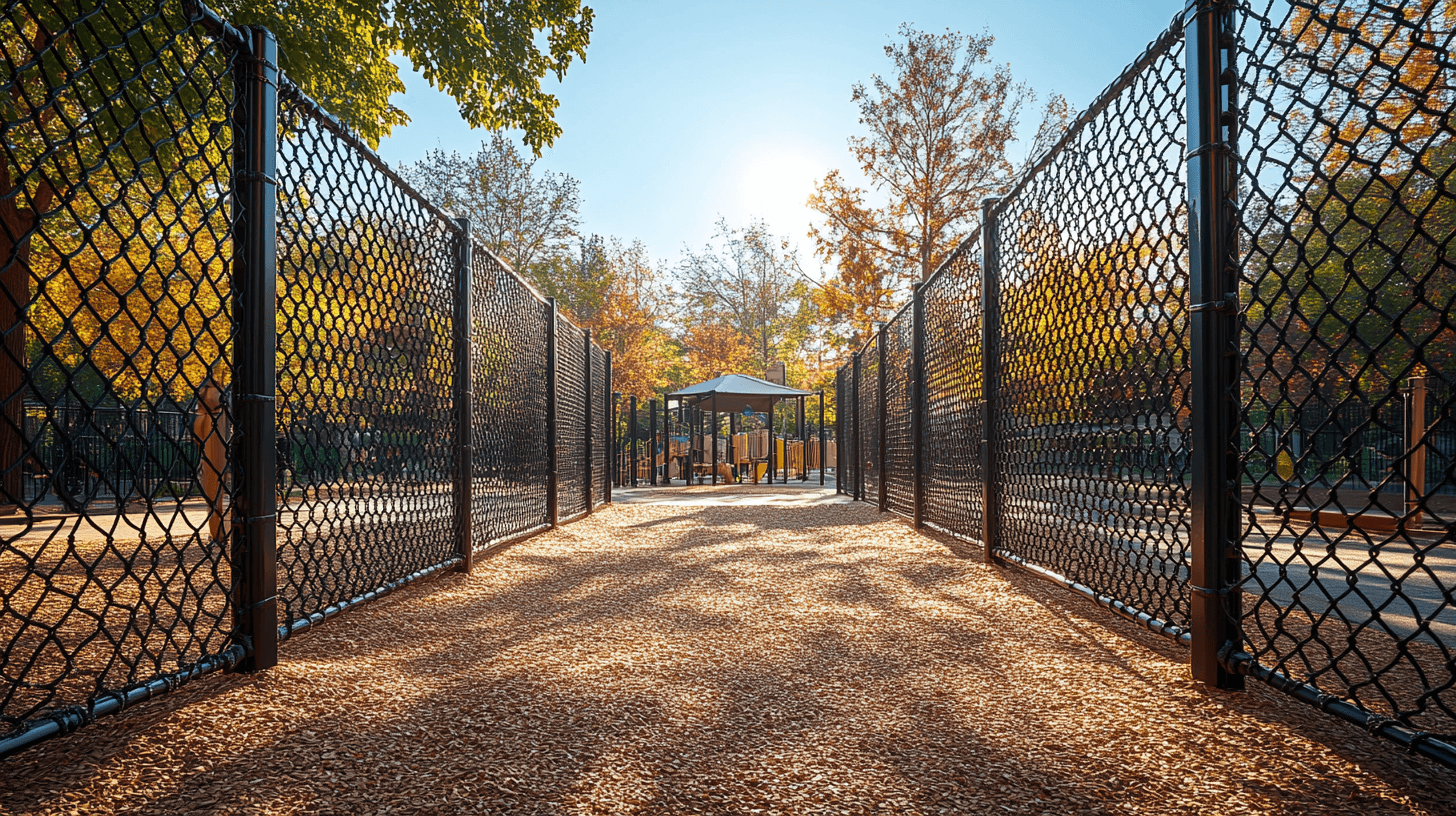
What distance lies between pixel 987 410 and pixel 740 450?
12997 mm

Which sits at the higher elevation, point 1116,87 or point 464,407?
point 1116,87

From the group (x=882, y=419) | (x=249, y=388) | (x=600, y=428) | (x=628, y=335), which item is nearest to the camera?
(x=249, y=388)

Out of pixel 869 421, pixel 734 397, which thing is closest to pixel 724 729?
pixel 869 421

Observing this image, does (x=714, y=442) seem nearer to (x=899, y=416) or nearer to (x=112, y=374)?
(x=899, y=416)

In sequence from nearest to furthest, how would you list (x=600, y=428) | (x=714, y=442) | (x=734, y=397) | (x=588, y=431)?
(x=588, y=431) → (x=600, y=428) → (x=714, y=442) → (x=734, y=397)

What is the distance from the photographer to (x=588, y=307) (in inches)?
1029

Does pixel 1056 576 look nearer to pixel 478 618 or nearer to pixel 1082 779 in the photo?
pixel 1082 779

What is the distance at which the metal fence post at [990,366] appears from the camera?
4.44m

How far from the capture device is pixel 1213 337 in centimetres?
225

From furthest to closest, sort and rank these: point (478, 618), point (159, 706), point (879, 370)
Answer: point (879, 370) < point (478, 618) < point (159, 706)

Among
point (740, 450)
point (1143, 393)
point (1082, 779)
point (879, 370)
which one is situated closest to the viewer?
point (1082, 779)

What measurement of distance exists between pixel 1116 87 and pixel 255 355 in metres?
3.33

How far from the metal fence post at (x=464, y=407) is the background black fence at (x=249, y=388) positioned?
0.04 ft

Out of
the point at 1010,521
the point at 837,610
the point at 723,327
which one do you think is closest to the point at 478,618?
the point at 837,610
